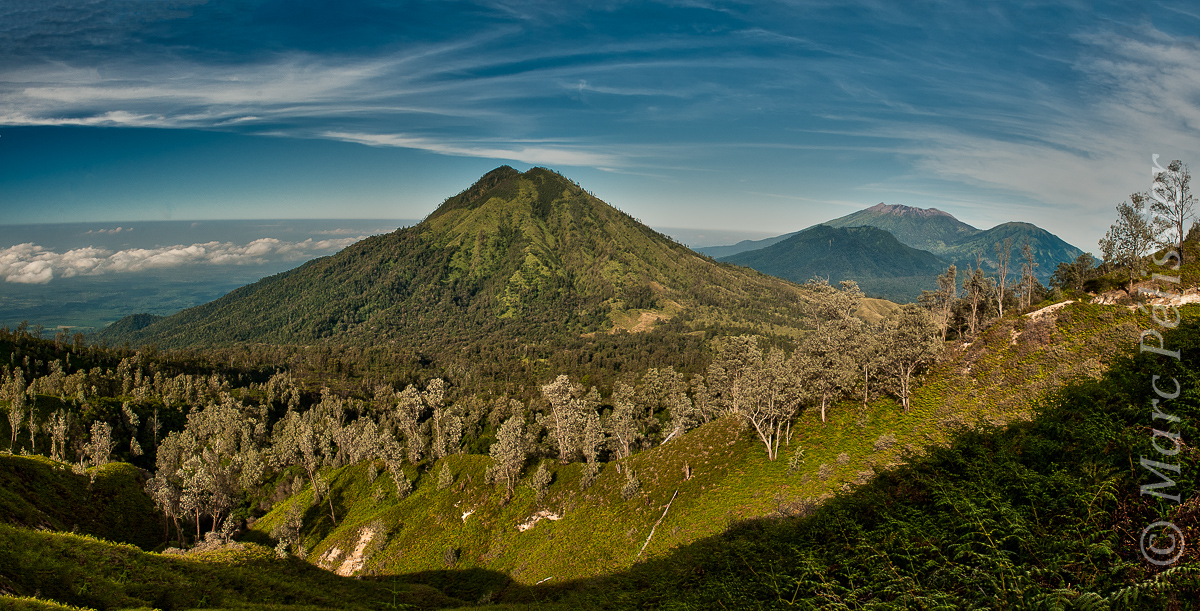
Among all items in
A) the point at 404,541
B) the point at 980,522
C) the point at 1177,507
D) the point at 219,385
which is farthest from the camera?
the point at 219,385

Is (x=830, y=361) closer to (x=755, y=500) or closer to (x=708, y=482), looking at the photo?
(x=755, y=500)

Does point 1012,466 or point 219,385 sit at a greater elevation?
point 1012,466

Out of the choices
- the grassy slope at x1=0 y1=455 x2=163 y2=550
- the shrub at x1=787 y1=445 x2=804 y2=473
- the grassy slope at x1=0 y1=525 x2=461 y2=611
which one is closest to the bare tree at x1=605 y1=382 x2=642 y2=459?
the shrub at x1=787 y1=445 x2=804 y2=473

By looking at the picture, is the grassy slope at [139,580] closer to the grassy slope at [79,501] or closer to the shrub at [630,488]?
the shrub at [630,488]

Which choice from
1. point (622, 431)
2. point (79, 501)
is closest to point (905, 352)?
point (622, 431)

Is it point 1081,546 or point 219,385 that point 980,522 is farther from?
point 219,385

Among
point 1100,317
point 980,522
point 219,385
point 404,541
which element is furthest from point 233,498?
point 219,385
